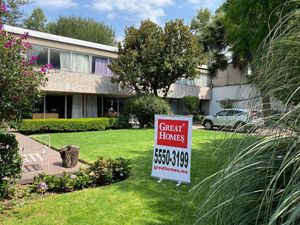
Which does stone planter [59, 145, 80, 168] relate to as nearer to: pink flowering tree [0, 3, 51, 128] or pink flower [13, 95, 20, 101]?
pink flowering tree [0, 3, 51, 128]

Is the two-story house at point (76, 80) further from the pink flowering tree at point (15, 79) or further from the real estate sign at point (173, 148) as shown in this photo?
the pink flowering tree at point (15, 79)

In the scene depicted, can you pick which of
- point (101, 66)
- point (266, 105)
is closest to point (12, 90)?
point (266, 105)

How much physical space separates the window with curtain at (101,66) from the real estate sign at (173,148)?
58.6ft

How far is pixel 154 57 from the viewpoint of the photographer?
23.2 m

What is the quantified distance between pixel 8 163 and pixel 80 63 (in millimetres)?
18288

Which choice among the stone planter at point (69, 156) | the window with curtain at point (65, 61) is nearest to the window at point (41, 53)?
the window with curtain at point (65, 61)

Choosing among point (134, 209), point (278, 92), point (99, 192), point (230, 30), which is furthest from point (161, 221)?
point (230, 30)

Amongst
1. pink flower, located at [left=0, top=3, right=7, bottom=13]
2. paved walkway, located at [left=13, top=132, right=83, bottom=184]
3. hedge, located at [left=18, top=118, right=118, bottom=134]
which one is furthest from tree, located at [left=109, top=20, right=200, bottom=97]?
pink flower, located at [left=0, top=3, right=7, bottom=13]

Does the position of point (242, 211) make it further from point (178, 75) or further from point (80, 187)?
point (178, 75)

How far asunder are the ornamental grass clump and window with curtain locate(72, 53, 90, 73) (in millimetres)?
21366

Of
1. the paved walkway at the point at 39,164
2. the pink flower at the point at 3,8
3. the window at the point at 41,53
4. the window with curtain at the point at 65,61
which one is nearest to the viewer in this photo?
the pink flower at the point at 3,8

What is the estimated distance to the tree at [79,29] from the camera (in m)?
48.9

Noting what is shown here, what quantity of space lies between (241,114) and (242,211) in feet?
3.21

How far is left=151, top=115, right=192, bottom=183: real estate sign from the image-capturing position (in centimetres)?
661
